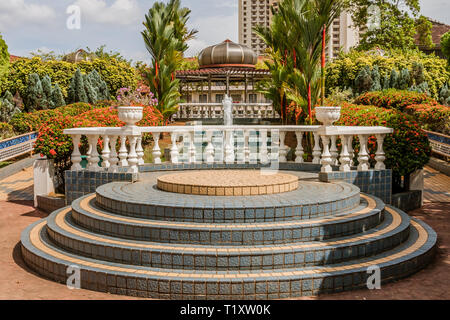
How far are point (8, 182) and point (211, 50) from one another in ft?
46.2

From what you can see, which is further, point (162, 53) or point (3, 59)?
point (3, 59)

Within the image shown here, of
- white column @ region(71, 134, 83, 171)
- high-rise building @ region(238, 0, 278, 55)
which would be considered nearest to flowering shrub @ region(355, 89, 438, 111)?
white column @ region(71, 134, 83, 171)

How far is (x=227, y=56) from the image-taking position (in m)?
23.8

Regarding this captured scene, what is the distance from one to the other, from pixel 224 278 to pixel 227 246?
0.58 metres

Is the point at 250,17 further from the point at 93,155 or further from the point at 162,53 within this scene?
the point at 93,155

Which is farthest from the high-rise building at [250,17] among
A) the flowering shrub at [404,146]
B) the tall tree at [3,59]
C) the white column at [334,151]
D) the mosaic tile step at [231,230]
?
the mosaic tile step at [231,230]

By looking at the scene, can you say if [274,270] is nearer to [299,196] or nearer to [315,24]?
[299,196]

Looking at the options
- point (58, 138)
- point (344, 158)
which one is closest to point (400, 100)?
point (344, 158)

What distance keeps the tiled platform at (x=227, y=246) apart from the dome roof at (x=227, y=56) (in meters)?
18.3

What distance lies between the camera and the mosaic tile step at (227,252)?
202 inches

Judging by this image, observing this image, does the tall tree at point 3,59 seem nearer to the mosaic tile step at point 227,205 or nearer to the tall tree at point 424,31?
the mosaic tile step at point 227,205

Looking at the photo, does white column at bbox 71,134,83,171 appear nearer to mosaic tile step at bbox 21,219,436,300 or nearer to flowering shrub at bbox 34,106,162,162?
flowering shrub at bbox 34,106,162,162

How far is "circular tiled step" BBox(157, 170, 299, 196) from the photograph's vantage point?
6.66 meters
